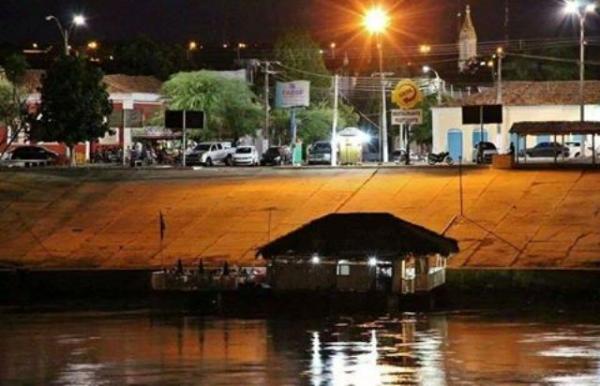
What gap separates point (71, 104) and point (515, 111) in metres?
33.0

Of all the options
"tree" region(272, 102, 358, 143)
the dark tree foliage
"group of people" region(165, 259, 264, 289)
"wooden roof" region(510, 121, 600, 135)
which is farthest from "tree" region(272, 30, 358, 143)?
"group of people" region(165, 259, 264, 289)

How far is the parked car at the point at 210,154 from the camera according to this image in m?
85.8

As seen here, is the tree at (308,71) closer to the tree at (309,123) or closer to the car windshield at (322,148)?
the tree at (309,123)

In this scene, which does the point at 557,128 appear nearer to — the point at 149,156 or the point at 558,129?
the point at 558,129

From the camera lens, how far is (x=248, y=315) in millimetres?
33875

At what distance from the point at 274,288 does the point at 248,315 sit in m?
1.12

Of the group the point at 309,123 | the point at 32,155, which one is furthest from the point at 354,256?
the point at 309,123

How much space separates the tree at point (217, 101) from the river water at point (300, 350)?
70.5m

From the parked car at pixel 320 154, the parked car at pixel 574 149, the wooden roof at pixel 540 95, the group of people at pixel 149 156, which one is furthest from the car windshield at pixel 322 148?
the parked car at pixel 574 149

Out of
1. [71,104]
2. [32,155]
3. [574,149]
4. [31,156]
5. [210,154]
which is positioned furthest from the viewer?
[574,149]

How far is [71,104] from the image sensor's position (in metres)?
85.7

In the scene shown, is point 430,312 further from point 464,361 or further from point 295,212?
point 295,212

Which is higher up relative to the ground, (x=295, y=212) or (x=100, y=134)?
(x=100, y=134)

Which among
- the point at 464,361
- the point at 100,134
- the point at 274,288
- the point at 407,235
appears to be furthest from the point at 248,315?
the point at 100,134
